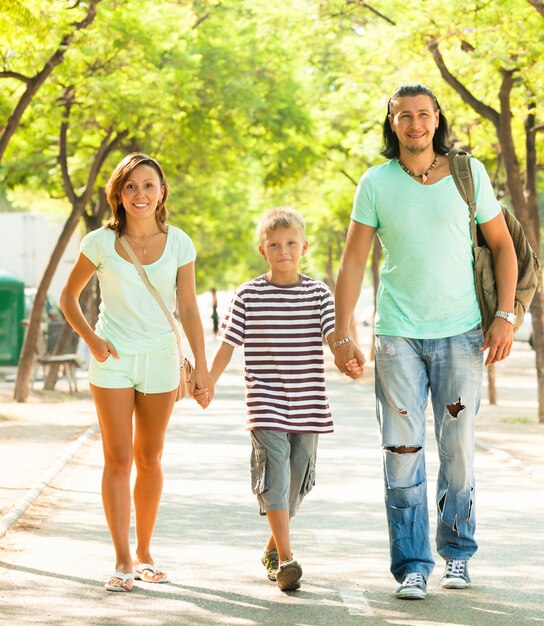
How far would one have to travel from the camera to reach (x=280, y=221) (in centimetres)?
662

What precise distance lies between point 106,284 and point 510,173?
11.2 m

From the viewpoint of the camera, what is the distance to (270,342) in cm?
655

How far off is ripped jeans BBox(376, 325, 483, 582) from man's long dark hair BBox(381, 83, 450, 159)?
830mm

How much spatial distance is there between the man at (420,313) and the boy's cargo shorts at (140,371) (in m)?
0.79

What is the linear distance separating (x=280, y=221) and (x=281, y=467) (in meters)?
1.14

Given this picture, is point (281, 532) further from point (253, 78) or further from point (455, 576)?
point (253, 78)

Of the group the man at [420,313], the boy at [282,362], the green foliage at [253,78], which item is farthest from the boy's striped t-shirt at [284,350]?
the green foliage at [253,78]

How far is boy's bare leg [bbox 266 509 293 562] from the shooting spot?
250 inches

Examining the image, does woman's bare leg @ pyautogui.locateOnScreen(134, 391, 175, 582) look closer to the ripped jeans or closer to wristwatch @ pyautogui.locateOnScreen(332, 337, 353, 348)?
wristwatch @ pyautogui.locateOnScreen(332, 337, 353, 348)

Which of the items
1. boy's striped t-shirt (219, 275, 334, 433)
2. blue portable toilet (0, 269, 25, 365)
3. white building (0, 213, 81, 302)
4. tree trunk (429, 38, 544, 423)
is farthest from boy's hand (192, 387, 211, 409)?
white building (0, 213, 81, 302)

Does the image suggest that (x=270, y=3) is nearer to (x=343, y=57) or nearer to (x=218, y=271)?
(x=343, y=57)

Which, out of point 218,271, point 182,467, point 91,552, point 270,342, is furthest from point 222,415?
point 218,271

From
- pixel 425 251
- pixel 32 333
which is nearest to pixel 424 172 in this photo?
pixel 425 251

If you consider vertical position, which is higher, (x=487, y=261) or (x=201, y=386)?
(x=487, y=261)
